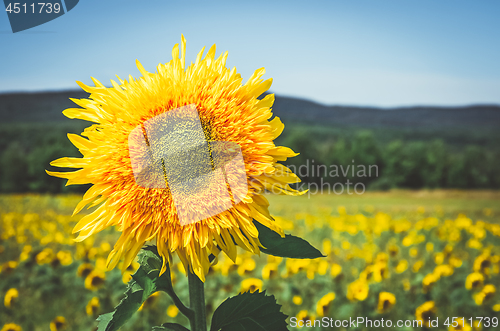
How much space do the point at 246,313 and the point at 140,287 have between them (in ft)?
1.24

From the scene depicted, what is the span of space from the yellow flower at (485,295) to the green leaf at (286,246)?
3.57 m

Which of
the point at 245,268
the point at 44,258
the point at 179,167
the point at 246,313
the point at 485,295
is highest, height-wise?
the point at 179,167

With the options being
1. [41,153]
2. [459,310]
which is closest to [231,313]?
[459,310]

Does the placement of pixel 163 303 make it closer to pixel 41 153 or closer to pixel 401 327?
pixel 401 327

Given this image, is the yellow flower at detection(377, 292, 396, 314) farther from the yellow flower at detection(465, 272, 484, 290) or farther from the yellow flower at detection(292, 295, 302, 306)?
the yellow flower at detection(465, 272, 484, 290)

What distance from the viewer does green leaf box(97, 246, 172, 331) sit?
38.2 inches

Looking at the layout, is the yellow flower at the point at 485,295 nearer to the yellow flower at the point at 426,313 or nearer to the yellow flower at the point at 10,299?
the yellow flower at the point at 426,313

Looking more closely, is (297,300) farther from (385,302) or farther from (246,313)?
(246,313)

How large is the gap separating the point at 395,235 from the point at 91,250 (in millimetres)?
5053

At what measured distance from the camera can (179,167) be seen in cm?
105

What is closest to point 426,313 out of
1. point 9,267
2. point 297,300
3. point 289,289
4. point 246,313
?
point 297,300

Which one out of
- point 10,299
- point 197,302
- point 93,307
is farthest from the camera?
point 10,299

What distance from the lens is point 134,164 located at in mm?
1029

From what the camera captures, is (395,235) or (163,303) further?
(395,235)
